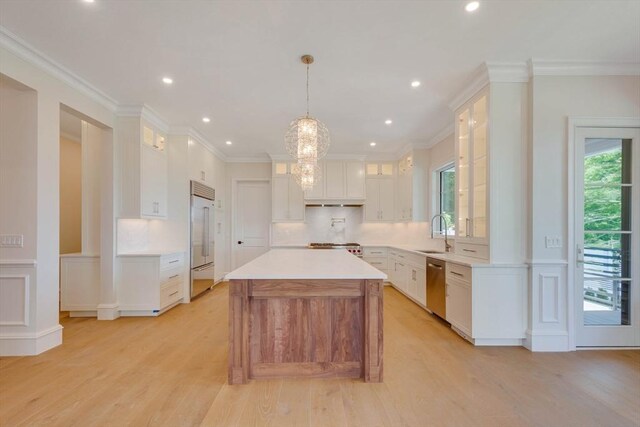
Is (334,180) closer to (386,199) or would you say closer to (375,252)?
(386,199)

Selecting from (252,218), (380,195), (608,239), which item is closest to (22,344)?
(252,218)

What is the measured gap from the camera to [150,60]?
2.85 meters

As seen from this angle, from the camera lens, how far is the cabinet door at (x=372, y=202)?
6371mm

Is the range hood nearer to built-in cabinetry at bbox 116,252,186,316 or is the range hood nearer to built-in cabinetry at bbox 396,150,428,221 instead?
built-in cabinetry at bbox 396,150,428,221

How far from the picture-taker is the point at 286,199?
6289 millimetres

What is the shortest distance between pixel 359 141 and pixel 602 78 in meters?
3.33

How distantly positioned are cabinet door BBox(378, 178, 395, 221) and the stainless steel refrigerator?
3.56 m

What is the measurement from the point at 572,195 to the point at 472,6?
6.93ft

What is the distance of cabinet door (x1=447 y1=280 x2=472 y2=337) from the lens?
10.3ft

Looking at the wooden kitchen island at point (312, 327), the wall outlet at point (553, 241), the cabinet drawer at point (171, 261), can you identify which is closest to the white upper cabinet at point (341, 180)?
the cabinet drawer at point (171, 261)

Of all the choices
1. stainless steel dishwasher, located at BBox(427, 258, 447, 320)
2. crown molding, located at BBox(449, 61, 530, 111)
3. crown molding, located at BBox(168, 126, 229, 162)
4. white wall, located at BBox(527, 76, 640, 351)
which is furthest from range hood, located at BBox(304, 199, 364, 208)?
white wall, located at BBox(527, 76, 640, 351)

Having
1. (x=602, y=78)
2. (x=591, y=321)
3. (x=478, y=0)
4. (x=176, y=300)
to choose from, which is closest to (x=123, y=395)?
(x=176, y=300)

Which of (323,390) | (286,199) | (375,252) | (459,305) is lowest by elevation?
(323,390)

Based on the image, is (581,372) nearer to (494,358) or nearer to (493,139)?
(494,358)
